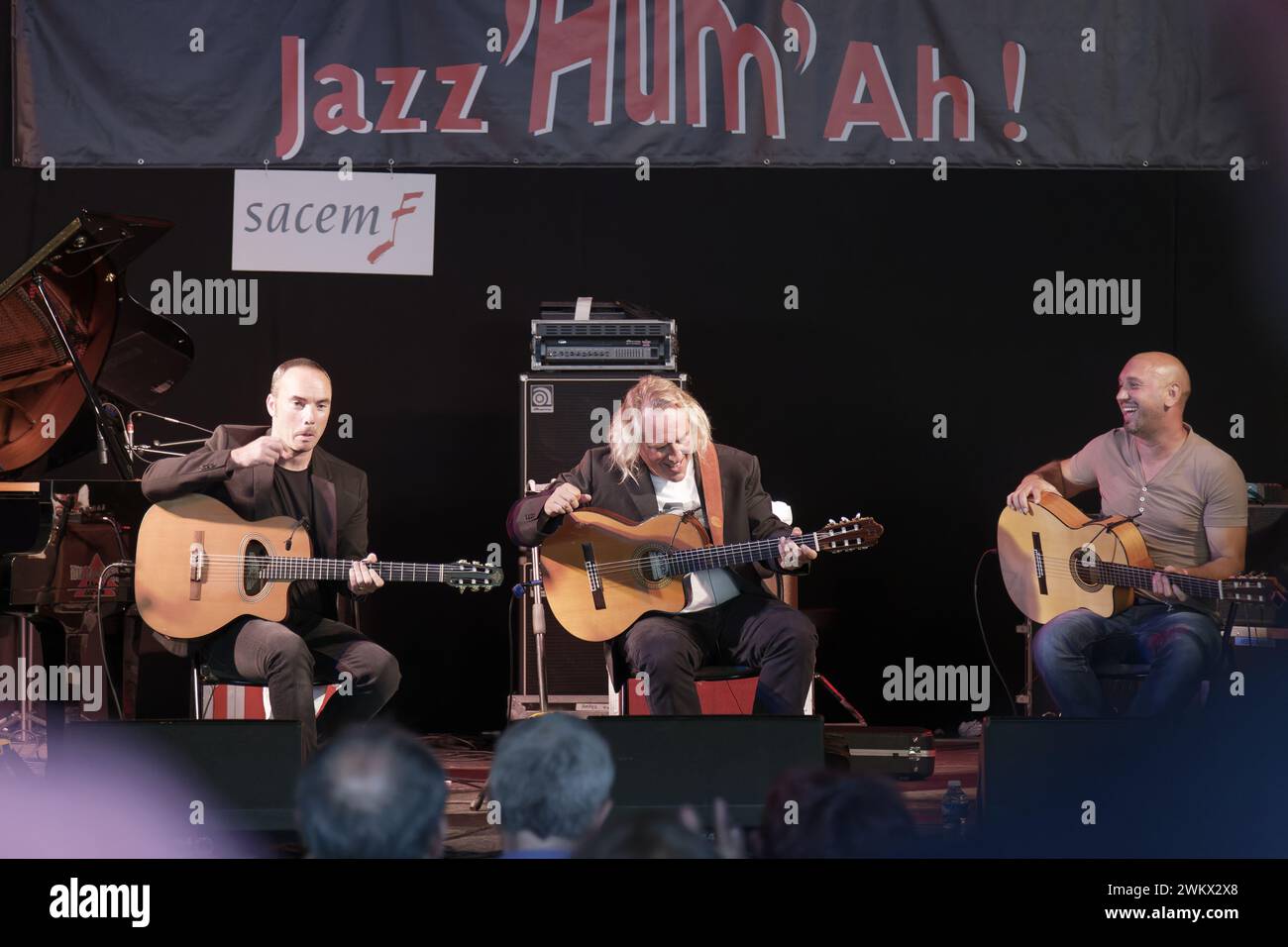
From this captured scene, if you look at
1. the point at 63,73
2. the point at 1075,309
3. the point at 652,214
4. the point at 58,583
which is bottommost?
the point at 58,583

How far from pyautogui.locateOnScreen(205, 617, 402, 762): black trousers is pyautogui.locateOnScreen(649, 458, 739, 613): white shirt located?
101 centimetres

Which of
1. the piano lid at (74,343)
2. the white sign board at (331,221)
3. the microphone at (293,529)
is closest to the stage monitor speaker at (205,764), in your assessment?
the microphone at (293,529)

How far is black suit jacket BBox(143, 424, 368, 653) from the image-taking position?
4.60 meters

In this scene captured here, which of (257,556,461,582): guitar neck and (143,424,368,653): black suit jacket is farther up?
(143,424,368,653): black suit jacket

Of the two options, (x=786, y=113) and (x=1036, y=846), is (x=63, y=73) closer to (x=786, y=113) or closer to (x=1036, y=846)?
(x=786, y=113)

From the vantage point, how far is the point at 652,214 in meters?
6.56

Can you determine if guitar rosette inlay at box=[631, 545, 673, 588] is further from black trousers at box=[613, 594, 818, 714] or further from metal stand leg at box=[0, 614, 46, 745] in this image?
metal stand leg at box=[0, 614, 46, 745]

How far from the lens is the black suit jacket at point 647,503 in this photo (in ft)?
15.7

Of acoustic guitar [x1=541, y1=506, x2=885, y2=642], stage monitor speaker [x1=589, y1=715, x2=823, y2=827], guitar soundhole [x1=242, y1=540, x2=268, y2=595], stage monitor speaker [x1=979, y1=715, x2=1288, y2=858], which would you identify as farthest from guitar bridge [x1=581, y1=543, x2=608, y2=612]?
stage monitor speaker [x1=979, y1=715, x2=1288, y2=858]

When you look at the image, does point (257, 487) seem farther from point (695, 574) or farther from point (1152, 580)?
point (1152, 580)

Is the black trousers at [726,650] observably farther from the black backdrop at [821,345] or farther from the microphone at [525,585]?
the black backdrop at [821,345]

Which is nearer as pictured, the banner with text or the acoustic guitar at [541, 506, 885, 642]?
the acoustic guitar at [541, 506, 885, 642]
